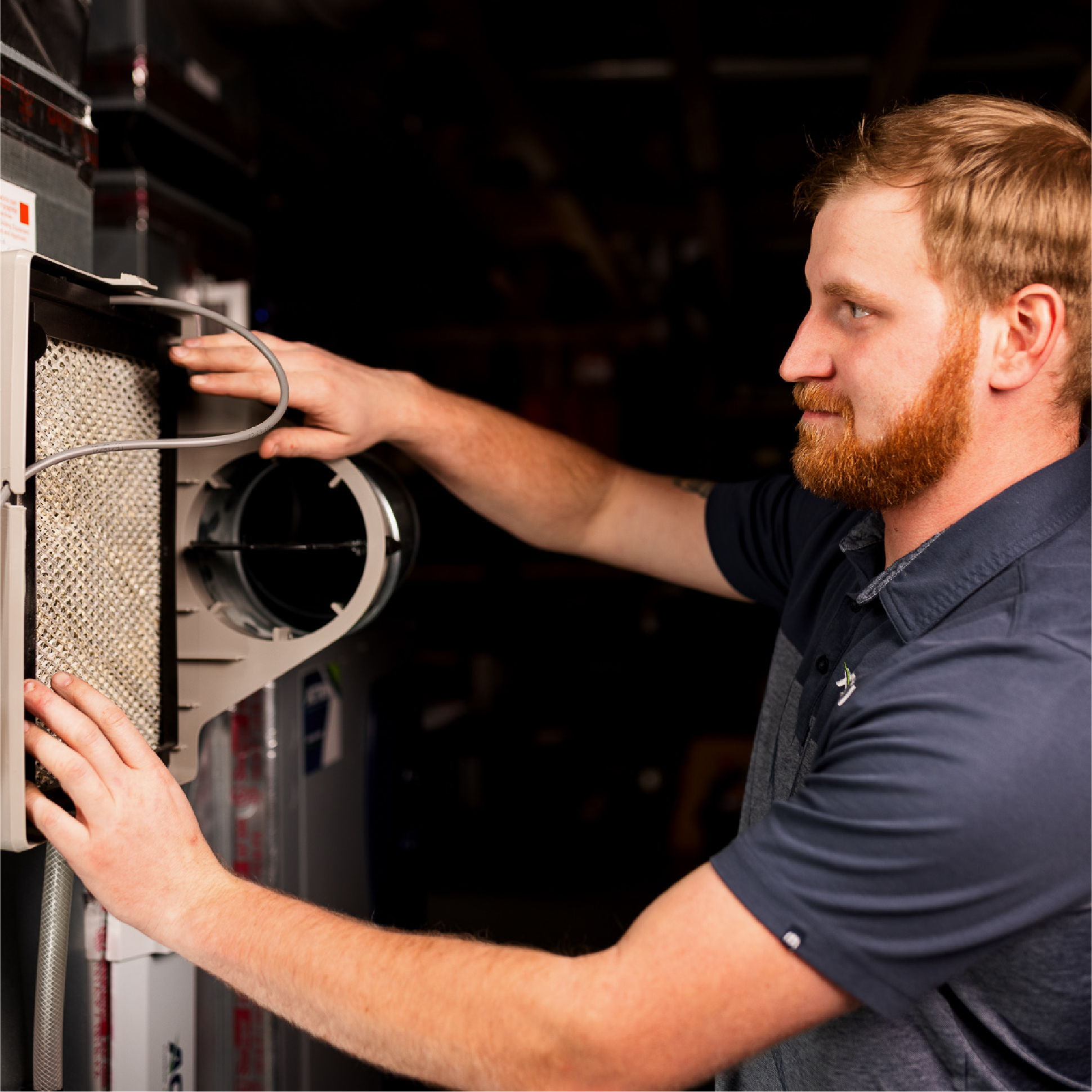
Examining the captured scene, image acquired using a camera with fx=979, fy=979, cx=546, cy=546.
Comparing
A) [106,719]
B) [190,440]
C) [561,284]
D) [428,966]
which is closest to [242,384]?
[190,440]

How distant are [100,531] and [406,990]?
53 cm

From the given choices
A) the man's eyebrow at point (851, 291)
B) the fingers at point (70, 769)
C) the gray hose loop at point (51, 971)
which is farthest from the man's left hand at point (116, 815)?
the man's eyebrow at point (851, 291)

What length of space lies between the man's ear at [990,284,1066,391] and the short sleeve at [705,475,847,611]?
472mm

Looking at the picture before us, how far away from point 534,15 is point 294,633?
5.78ft

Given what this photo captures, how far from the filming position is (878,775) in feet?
2.64

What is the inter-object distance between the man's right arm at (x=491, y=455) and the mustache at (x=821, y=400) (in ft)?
1.44

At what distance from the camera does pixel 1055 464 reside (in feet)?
3.33

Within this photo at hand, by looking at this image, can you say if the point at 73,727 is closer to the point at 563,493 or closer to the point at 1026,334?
the point at 563,493

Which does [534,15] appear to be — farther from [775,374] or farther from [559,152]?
[775,374]

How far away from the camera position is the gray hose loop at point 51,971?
39.8 inches

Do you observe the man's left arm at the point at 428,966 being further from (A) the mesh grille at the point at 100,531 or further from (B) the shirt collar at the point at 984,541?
(B) the shirt collar at the point at 984,541

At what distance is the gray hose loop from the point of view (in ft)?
3.32

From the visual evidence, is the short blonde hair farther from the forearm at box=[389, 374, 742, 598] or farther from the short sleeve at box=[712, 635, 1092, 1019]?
the forearm at box=[389, 374, 742, 598]

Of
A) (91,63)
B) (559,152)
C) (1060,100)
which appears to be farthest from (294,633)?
(1060,100)
